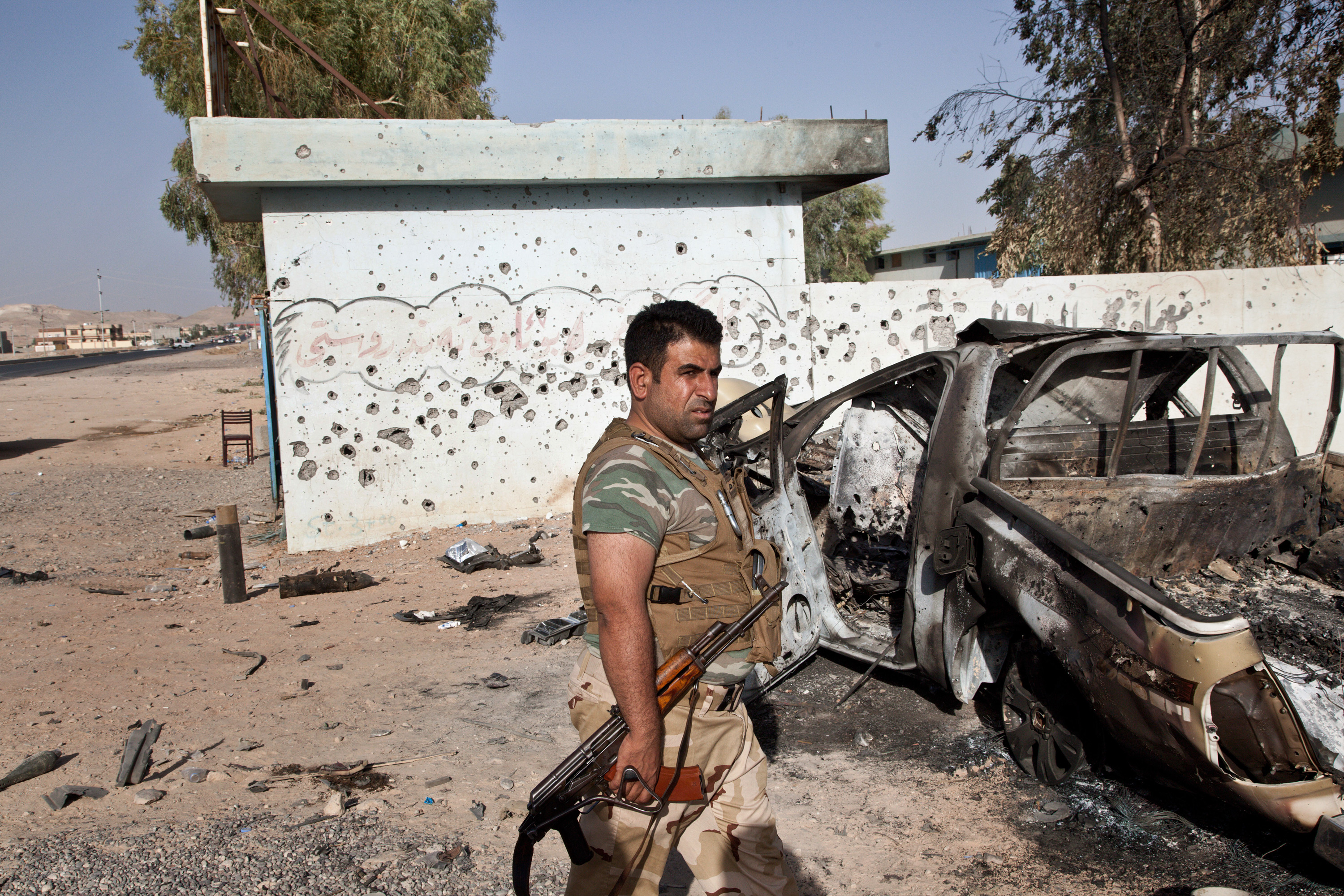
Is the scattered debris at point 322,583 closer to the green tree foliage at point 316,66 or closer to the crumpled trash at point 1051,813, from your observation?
the crumpled trash at point 1051,813

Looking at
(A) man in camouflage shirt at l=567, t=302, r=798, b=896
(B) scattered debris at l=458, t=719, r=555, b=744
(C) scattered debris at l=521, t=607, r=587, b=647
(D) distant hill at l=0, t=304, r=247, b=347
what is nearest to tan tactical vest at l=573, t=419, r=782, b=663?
(A) man in camouflage shirt at l=567, t=302, r=798, b=896

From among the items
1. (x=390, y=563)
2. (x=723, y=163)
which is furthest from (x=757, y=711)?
(x=723, y=163)

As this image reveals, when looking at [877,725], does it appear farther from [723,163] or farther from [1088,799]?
[723,163]

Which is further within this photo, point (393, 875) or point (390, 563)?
point (390, 563)

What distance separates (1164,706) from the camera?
2434 millimetres

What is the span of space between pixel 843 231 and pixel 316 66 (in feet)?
77.6

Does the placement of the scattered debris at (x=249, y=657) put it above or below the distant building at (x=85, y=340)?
below

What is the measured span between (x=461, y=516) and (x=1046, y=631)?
576 centimetres

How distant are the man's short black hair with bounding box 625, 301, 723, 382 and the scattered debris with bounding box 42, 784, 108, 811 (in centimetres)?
271

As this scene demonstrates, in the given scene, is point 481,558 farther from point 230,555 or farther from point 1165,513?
point 1165,513

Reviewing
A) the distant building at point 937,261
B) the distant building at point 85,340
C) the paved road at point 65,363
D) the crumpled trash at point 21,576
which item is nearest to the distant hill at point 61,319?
the distant building at point 85,340

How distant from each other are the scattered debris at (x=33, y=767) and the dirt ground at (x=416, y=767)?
27mm

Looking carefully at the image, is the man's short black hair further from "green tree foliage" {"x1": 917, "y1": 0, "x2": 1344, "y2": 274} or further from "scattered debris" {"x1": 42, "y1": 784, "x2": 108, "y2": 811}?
"green tree foliage" {"x1": 917, "y1": 0, "x2": 1344, "y2": 274}

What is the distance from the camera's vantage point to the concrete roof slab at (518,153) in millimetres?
6887
